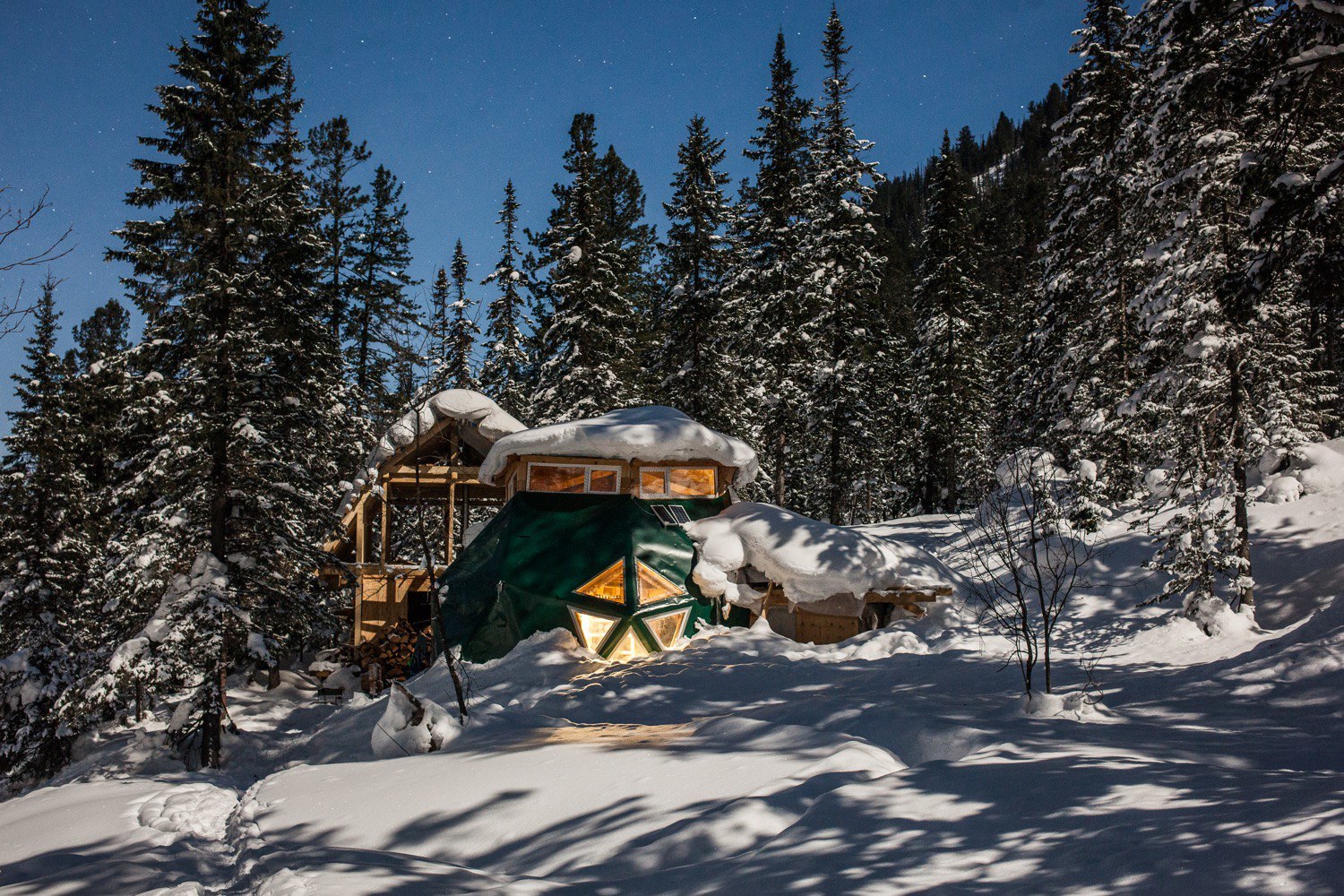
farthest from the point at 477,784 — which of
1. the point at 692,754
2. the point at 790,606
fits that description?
the point at 790,606

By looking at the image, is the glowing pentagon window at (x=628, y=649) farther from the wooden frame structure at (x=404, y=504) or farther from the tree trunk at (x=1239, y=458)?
the tree trunk at (x=1239, y=458)

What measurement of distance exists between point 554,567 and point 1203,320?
35.3ft

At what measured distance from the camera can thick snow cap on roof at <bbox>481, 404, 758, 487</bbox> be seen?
1358 cm

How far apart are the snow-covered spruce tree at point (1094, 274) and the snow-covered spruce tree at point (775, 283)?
700 centimetres

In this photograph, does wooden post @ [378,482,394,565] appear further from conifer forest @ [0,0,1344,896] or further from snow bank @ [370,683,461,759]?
snow bank @ [370,683,461,759]

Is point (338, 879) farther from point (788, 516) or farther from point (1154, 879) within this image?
point (788, 516)

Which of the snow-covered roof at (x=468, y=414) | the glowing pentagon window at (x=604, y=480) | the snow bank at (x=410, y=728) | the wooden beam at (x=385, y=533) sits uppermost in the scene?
the snow-covered roof at (x=468, y=414)

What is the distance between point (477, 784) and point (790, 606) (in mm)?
8884

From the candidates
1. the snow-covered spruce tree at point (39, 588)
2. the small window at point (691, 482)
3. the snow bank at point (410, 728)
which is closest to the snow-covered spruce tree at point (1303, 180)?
the small window at point (691, 482)

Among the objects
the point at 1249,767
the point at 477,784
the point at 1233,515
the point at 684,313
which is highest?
the point at 684,313

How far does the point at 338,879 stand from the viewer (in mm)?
3947

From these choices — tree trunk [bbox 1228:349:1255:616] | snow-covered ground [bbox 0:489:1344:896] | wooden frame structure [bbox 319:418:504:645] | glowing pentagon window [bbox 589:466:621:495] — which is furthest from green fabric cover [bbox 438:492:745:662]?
tree trunk [bbox 1228:349:1255:616]

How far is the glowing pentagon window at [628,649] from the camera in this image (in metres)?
11.4

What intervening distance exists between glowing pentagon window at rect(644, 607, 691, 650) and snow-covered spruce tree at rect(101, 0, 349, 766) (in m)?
6.72
